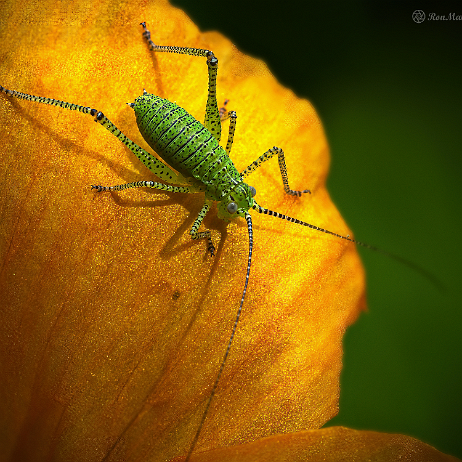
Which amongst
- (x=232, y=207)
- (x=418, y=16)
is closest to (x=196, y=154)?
(x=232, y=207)

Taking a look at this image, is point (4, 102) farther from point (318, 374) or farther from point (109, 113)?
point (318, 374)

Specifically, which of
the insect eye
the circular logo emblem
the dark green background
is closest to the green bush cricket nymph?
the insect eye

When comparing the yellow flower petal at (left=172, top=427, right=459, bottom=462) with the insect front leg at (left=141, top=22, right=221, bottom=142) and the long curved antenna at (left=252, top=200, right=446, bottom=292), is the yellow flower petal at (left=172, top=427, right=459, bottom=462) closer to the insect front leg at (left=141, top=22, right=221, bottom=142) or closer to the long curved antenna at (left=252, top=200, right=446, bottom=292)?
the long curved antenna at (left=252, top=200, right=446, bottom=292)

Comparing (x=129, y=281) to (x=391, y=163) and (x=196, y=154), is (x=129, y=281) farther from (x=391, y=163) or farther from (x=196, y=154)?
(x=391, y=163)

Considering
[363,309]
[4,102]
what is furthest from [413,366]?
[4,102]

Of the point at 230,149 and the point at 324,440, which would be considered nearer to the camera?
the point at 324,440

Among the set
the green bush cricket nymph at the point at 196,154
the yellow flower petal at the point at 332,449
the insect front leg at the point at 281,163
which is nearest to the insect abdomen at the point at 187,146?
the green bush cricket nymph at the point at 196,154

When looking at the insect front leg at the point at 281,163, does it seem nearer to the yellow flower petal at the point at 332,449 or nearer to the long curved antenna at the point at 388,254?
the long curved antenna at the point at 388,254
